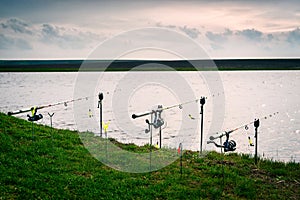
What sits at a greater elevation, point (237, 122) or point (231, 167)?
point (237, 122)

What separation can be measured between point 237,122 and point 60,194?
61.5ft

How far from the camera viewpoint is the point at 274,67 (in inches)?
7407

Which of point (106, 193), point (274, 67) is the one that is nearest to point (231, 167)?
point (106, 193)

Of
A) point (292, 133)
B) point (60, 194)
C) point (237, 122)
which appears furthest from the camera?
point (237, 122)

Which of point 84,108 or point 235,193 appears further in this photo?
point 84,108

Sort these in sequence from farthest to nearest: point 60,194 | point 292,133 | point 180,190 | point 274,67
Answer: point 274,67, point 292,133, point 180,190, point 60,194

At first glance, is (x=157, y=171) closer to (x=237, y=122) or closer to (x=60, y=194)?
(x=60, y=194)

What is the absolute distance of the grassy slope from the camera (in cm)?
841

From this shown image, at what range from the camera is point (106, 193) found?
27.4ft

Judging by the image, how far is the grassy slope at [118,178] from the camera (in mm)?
8406

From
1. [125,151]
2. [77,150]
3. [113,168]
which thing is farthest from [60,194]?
[125,151]

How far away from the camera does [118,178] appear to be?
377 inches

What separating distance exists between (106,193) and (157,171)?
251 centimetres

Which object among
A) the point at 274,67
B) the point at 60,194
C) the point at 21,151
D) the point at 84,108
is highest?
the point at 274,67
